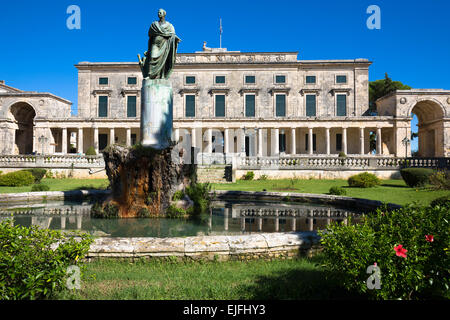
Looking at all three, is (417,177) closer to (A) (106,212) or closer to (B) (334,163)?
(B) (334,163)

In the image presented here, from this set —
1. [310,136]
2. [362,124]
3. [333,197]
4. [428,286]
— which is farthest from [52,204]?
[362,124]

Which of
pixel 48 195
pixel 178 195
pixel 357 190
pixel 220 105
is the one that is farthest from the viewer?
pixel 220 105

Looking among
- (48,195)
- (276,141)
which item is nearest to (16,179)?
(48,195)

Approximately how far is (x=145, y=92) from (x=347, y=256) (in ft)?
26.7

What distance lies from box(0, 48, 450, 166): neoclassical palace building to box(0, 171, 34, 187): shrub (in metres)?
22.1

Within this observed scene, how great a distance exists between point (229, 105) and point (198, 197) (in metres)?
32.8

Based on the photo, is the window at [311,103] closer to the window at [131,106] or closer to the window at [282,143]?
the window at [282,143]

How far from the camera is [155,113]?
9.22m

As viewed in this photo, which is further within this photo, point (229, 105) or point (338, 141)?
point (229, 105)

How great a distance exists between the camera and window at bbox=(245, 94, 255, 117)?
133ft

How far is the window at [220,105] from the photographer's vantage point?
134 ft

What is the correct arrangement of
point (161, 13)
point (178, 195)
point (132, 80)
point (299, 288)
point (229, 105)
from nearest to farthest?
point (299, 288) < point (178, 195) < point (161, 13) < point (229, 105) < point (132, 80)

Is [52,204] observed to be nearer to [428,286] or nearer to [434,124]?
[428,286]

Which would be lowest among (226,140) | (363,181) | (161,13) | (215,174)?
(363,181)
